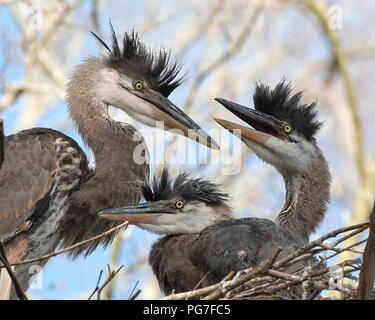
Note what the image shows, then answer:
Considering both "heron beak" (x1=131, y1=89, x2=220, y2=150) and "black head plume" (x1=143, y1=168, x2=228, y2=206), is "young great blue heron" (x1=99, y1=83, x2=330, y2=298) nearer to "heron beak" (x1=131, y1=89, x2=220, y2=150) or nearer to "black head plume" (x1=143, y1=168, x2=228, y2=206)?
"black head plume" (x1=143, y1=168, x2=228, y2=206)

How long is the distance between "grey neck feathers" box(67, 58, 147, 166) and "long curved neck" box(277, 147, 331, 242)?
51.3 inches

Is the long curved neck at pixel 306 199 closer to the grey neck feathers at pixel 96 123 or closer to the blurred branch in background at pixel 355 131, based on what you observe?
the grey neck feathers at pixel 96 123

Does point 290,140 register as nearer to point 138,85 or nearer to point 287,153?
point 287,153

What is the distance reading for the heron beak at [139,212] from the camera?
5961 mm

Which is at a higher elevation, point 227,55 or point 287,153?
point 227,55

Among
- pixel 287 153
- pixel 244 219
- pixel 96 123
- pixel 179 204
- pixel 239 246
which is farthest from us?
pixel 287 153

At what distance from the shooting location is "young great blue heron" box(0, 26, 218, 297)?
6.18 m

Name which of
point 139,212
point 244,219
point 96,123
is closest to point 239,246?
point 244,219

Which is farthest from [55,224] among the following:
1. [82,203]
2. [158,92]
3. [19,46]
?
[19,46]

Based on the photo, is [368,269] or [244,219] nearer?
[368,269]

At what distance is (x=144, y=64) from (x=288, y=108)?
1274 mm

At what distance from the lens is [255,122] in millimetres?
7160
